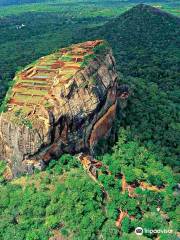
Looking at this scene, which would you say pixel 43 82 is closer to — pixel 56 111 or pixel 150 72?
pixel 56 111

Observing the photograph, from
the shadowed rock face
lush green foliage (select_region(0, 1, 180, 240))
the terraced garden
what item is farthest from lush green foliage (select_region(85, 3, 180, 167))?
the terraced garden

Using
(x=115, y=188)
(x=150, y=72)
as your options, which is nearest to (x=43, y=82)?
(x=115, y=188)

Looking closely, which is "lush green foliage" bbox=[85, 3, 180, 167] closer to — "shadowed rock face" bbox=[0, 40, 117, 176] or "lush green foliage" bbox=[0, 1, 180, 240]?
"lush green foliage" bbox=[0, 1, 180, 240]

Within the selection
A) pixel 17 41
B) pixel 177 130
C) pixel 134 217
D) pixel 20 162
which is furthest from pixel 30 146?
pixel 17 41

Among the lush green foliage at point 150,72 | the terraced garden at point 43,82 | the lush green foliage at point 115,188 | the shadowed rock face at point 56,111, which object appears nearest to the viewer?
the lush green foliage at point 115,188

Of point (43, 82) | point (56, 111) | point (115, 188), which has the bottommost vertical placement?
point (115, 188)

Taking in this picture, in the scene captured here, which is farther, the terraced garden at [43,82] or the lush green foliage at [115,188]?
the terraced garden at [43,82]

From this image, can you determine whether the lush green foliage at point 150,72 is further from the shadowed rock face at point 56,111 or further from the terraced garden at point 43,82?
the terraced garden at point 43,82

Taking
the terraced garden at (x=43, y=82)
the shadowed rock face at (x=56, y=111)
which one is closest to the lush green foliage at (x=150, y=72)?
the shadowed rock face at (x=56, y=111)
